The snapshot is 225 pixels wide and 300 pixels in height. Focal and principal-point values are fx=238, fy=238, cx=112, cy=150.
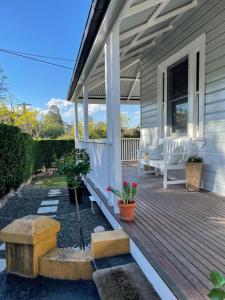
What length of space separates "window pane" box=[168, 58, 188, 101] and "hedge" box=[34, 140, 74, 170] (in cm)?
681

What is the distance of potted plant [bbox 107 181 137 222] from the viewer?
2664 millimetres

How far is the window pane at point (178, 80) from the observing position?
476cm

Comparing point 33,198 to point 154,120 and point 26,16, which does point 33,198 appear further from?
point 26,16

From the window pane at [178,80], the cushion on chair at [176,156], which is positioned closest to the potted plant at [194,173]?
the cushion on chair at [176,156]

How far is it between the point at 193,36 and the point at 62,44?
28.0 m

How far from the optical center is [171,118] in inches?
215

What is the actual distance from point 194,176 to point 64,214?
2460mm

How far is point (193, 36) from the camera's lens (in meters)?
4.31

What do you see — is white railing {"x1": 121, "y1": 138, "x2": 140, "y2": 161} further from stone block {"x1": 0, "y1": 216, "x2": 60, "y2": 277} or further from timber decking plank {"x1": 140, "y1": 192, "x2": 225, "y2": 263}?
stone block {"x1": 0, "y1": 216, "x2": 60, "y2": 277}

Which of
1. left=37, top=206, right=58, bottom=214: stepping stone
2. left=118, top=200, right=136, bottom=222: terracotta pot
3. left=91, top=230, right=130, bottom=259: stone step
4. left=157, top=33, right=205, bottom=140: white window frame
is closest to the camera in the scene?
left=91, top=230, right=130, bottom=259: stone step

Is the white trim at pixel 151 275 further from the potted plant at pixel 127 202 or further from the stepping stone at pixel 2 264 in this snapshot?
the stepping stone at pixel 2 264

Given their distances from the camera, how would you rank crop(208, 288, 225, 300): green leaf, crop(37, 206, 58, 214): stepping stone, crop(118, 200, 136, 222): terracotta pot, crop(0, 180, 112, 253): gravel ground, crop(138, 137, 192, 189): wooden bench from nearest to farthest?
crop(208, 288, 225, 300): green leaf < crop(118, 200, 136, 222): terracotta pot < crop(0, 180, 112, 253): gravel ground < crop(138, 137, 192, 189): wooden bench < crop(37, 206, 58, 214): stepping stone

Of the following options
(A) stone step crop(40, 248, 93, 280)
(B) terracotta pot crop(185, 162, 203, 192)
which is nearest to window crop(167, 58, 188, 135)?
(B) terracotta pot crop(185, 162, 203, 192)

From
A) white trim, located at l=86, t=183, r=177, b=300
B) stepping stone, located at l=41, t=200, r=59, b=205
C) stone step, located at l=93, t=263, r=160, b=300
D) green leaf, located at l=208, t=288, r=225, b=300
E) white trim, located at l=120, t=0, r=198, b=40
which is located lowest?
stepping stone, located at l=41, t=200, r=59, b=205
